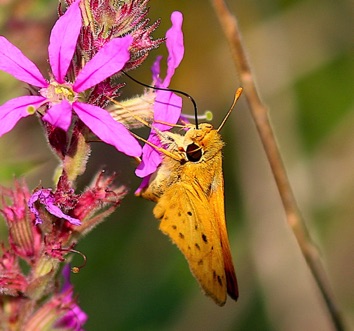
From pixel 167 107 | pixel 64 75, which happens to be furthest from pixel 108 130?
pixel 167 107

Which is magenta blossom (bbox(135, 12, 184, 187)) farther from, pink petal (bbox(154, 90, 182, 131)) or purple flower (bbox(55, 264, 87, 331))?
purple flower (bbox(55, 264, 87, 331))

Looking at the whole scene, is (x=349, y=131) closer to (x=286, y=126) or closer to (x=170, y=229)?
(x=286, y=126)

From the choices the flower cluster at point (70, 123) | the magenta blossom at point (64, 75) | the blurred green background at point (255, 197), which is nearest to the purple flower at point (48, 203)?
the flower cluster at point (70, 123)

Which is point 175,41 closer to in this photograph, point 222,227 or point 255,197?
point 222,227

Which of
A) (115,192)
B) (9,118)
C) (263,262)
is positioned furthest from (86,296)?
(9,118)

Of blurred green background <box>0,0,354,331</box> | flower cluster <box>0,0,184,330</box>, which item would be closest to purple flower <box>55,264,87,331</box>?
flower cluster <box>0,0,184,330</box>

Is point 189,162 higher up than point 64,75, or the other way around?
point 64,75

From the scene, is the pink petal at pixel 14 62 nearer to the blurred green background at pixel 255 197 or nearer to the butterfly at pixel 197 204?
the butterfly at pixel 197 204
